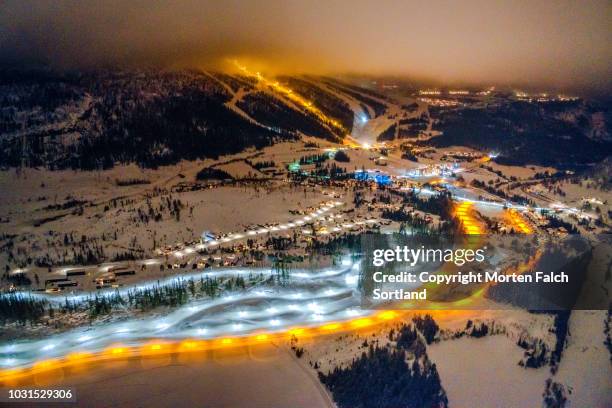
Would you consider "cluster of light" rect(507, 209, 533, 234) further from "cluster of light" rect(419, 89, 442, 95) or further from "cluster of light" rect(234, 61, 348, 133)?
"cluster of light" rect(419, 89, 442, 95)

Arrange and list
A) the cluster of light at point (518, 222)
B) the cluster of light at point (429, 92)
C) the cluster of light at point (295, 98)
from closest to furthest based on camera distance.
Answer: the cluster of light at point (518, 222) < the cluster of light at point (295, 98) < the cluster of light at point (429, 92)

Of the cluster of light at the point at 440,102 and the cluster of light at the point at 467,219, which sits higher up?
the cluster of light at the point at 440,102

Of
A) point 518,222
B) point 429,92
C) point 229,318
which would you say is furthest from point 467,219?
point 429,92

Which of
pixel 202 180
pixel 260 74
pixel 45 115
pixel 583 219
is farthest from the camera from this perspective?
pixel 260 74

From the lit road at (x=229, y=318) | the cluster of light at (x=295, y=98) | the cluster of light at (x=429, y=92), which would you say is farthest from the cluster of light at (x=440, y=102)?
the lit road at (x=229, y=318)

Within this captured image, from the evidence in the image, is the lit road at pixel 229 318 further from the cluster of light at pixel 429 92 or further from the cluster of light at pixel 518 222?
the cluster of light at pixel 429 92

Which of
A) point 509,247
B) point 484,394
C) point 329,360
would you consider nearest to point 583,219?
point 509,247

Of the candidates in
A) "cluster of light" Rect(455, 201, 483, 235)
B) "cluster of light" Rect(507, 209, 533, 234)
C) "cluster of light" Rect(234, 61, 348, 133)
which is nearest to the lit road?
"cluster of light" Rect(455, 201, 483, 235)

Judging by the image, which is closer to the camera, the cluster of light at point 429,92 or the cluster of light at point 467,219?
the cluster of light at point 467,219

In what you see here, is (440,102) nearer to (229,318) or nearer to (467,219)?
(467,219)

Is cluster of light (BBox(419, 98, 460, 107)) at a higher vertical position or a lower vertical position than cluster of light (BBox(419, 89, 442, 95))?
lower

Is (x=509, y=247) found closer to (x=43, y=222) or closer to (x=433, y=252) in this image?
(x=433, y=252)
